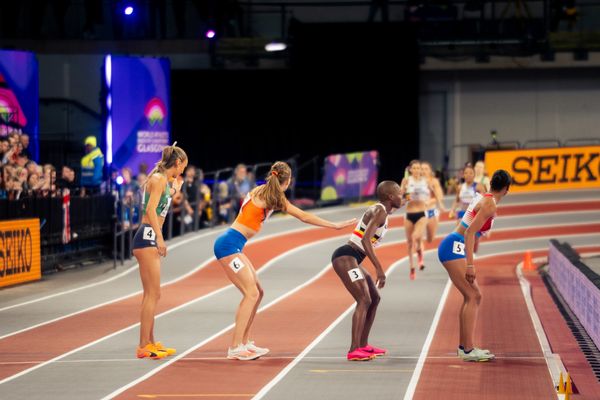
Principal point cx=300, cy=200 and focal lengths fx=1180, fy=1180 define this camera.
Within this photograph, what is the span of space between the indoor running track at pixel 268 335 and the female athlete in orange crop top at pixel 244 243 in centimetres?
34

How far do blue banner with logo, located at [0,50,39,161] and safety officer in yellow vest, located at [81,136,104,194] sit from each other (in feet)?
3.37

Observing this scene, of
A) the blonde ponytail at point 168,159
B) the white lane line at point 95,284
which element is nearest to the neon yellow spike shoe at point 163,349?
the blonde ponytail at point 168,159

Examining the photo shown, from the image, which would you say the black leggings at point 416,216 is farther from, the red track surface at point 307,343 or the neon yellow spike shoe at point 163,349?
the neon yellow spike shoe at point 163,349

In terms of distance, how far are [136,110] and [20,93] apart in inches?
106

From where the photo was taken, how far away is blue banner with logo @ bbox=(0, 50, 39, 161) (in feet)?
79.8

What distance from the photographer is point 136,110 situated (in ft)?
86.7

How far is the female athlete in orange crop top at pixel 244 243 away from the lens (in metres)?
11.9

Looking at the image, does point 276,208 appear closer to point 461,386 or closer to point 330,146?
point 461,386

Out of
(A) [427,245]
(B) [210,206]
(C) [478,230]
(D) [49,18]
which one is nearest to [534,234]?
(A) [427,245]

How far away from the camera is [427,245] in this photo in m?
28.6

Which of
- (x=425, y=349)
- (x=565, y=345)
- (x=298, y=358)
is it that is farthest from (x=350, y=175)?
(x=298, y=358)

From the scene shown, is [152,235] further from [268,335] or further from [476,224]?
[476,224]

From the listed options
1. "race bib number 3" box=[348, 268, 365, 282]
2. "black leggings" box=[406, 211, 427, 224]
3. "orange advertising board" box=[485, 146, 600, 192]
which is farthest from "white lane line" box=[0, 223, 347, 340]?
"orange advertising board" box=[485, 146, 600, 192]

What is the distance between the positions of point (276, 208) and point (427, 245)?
17.1 metres
